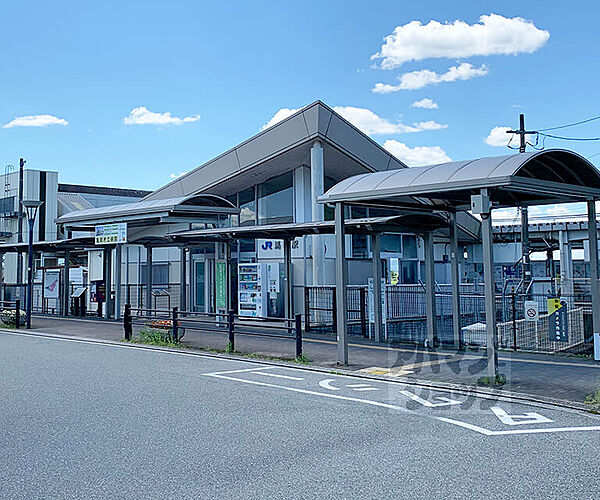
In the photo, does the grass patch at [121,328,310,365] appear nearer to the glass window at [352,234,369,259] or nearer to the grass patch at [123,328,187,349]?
the grass patch at [123,328,187,349]

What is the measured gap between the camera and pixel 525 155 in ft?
31.8

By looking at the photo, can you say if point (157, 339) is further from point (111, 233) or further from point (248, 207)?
point (248, 207)

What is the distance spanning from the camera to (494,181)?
9.73 metres

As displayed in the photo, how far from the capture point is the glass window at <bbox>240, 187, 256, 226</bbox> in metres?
25.6

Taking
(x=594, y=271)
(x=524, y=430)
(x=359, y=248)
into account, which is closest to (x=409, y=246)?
(x=359, y=248)

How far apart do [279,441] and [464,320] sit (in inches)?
630

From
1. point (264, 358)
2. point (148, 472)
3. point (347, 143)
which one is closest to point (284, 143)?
point (347, 143)

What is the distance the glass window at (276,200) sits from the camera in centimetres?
2477

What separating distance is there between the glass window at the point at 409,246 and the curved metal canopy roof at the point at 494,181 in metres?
15.4

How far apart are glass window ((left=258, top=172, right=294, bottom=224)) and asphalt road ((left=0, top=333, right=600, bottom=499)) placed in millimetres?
14238

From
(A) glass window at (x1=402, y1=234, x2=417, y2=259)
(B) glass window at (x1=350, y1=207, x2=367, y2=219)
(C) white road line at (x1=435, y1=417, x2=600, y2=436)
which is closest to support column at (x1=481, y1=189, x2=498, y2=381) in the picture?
(C) white road line at (x1=435, y1=417, x2=600, y2=436)

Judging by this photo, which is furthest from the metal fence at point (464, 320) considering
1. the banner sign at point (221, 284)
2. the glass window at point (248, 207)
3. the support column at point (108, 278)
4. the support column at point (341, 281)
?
the support column at point (108, 278)

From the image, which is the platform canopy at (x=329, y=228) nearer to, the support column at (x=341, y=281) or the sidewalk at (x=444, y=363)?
the support column at (x=341, y=281)

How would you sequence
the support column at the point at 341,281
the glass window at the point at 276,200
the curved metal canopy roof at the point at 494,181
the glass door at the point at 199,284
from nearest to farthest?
the curved metal canopy roof at the point at 494,181, the support column at the point at 341,281, the glass window at the point at 276,200, the glass door at the point at 199,284
